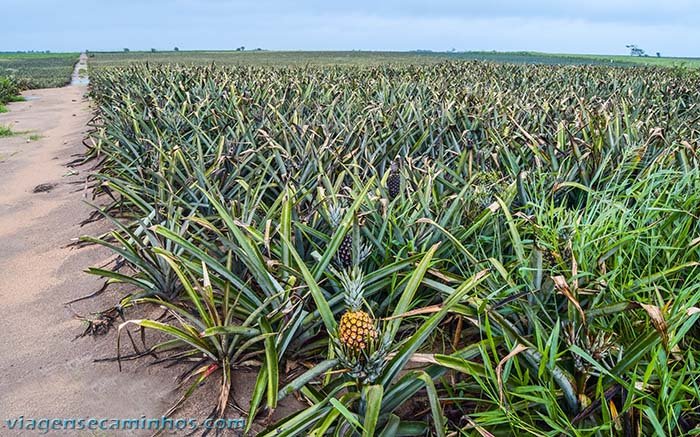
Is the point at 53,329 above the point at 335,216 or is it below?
below

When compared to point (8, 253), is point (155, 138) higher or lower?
higher

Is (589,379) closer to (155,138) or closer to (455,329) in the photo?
(455,329)

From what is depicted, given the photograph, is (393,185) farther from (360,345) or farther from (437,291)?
(360,345)

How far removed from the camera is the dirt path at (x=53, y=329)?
5.22 ft

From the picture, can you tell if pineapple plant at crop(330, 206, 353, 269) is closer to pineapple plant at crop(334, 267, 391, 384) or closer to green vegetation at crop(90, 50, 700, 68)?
pineapple plant at crop(334, 267, 391, 384)

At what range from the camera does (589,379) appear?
4.58 ft

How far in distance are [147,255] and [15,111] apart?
11.2 m

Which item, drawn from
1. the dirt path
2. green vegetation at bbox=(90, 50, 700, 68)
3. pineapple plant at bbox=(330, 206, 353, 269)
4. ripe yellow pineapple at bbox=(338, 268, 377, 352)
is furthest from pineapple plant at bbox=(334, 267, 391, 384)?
green vegetation at bbox=(90, 50, 700, 68)

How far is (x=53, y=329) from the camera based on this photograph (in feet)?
6.77

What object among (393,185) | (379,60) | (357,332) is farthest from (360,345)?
(379,60)

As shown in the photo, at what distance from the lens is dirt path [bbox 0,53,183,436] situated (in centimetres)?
159

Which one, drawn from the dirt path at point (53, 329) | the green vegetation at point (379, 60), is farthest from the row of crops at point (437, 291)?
the green vegetation at point (379, 60)

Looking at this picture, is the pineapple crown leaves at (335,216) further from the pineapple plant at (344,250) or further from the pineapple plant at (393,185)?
the pineapple plant at (393,185)

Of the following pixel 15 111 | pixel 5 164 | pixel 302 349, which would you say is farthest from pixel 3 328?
pixel 15 111
